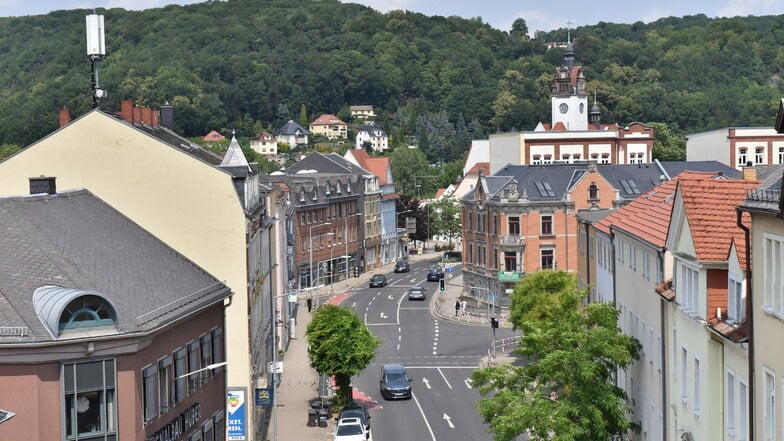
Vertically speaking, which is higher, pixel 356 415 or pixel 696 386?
pixel 696 386

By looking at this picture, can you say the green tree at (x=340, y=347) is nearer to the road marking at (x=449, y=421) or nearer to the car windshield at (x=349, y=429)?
the road marking at (x=449, y=421)

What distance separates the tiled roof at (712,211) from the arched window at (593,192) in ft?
201

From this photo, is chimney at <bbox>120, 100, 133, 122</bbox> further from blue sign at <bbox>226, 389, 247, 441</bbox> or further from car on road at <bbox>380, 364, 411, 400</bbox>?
car on road at <bbox>380, 364, 411, 400</bbox>

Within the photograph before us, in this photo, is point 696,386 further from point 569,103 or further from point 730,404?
point 569,103

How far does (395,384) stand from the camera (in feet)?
192

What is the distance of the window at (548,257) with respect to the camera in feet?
293

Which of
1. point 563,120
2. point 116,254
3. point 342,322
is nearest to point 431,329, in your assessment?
point 342,322

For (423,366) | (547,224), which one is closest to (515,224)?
(547,224)


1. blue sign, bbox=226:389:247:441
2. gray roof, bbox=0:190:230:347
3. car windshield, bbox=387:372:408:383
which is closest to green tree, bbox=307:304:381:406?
car windshield, bbox=387:372:408:383

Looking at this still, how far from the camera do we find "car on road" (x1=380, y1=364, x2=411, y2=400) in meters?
58.3

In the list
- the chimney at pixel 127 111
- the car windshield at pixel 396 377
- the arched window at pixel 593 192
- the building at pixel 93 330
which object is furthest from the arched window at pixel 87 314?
the arched window at pixel 593 192

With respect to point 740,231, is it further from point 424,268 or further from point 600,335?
point 424,268

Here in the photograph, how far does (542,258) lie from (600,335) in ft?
177

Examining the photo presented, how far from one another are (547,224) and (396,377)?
3313 centimetres
